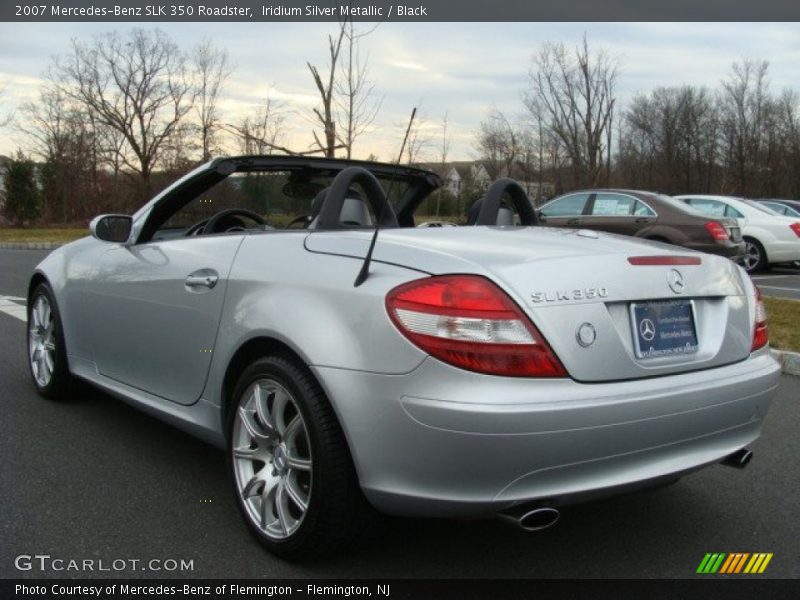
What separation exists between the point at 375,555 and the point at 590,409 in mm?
999

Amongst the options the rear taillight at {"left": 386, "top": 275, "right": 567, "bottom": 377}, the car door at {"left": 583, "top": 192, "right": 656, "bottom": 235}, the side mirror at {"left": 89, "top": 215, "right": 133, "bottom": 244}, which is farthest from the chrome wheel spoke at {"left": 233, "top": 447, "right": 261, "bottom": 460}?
the car door at {"left": 583, "top": 192, "right": 656, "bottom": 235}

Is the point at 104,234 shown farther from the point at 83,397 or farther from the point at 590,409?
the point at 590,409

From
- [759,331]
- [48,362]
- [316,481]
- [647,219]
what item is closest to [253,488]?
[316,481]

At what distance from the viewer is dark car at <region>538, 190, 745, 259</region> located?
1084 cm

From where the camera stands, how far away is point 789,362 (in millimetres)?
5789

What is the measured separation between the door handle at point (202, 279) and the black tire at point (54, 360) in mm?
1649

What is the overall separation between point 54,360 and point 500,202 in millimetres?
2845

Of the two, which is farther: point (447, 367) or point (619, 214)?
point (619, 214)

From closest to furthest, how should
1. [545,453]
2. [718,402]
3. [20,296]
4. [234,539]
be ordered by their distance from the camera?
1. [545,453]
2. [718,402]
3. [234,539]
4. [20,296]

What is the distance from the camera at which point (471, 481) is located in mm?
2227

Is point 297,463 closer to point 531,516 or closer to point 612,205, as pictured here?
point 531,516

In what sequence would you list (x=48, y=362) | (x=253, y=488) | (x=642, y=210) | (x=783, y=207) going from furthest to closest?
(x=783, y=207), (x=642, y=210), (x=48, y=362), (x=253, y=488)

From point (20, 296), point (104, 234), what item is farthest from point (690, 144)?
point (104, 234)

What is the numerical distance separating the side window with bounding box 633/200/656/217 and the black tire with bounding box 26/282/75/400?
8.95 m
